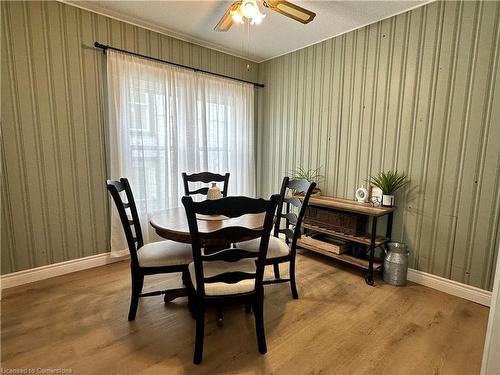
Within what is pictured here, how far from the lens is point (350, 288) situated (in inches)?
91.9

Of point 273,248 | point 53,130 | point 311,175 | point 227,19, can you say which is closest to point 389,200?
point 311,175

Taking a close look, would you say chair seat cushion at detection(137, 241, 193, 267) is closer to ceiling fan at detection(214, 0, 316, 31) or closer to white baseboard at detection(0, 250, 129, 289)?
white baseboard at detection(0, 250, 129, 289)

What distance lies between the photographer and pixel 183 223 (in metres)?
1.75

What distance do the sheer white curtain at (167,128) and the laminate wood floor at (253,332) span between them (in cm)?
91

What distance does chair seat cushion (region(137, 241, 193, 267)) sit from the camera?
177cm

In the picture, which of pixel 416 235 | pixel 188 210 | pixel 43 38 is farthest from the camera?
pixel 416 235

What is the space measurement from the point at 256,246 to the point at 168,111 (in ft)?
6.23

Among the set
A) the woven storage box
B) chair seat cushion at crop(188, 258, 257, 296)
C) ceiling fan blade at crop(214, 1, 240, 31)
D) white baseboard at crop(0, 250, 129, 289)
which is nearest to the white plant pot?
the woven storage box

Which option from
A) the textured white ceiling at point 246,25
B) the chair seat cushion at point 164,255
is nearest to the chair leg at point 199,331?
the chair seat cushion at point 164,255

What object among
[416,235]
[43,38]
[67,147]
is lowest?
[416,235]

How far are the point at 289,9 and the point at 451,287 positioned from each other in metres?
2.63

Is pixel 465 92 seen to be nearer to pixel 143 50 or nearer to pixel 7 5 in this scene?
pixel 143 50

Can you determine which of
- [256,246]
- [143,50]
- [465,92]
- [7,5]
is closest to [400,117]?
[465,92]

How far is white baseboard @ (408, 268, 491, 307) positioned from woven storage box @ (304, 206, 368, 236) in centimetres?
61
